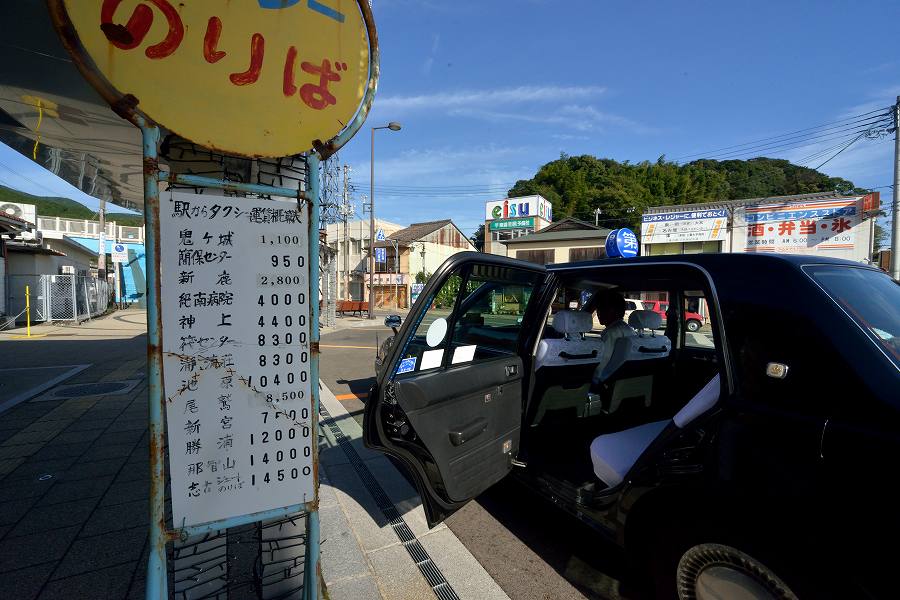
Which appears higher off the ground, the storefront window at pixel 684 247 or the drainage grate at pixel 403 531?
the storefront window at pixel 684 247

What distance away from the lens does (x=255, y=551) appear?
8.32 ft

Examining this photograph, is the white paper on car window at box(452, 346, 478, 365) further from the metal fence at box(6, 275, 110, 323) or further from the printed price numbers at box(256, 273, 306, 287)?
the metal fence at box(6, 275, 110, 323)

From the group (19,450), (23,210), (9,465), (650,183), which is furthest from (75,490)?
(650,183)

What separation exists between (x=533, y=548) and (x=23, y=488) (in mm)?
3888

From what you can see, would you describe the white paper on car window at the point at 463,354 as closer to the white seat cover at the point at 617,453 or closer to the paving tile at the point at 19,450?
the white seat cover at the point at 617,453

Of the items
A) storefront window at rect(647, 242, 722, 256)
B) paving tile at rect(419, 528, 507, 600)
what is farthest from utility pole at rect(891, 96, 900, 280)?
paving tile at rect(419, 528, 507, 600)

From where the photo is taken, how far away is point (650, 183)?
4191 cm

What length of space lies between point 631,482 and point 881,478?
0.95 meters

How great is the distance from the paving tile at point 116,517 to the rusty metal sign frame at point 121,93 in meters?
2.57

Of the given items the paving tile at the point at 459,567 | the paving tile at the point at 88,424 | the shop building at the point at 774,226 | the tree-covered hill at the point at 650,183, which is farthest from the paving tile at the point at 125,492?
the tree-covered hill at the point at 650,183

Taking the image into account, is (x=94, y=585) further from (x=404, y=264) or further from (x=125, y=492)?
(x=404, y=264)

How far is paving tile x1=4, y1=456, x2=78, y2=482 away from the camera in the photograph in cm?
334

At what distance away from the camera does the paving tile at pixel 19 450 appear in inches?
146

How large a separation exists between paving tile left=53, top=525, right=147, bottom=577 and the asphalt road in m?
2.01
